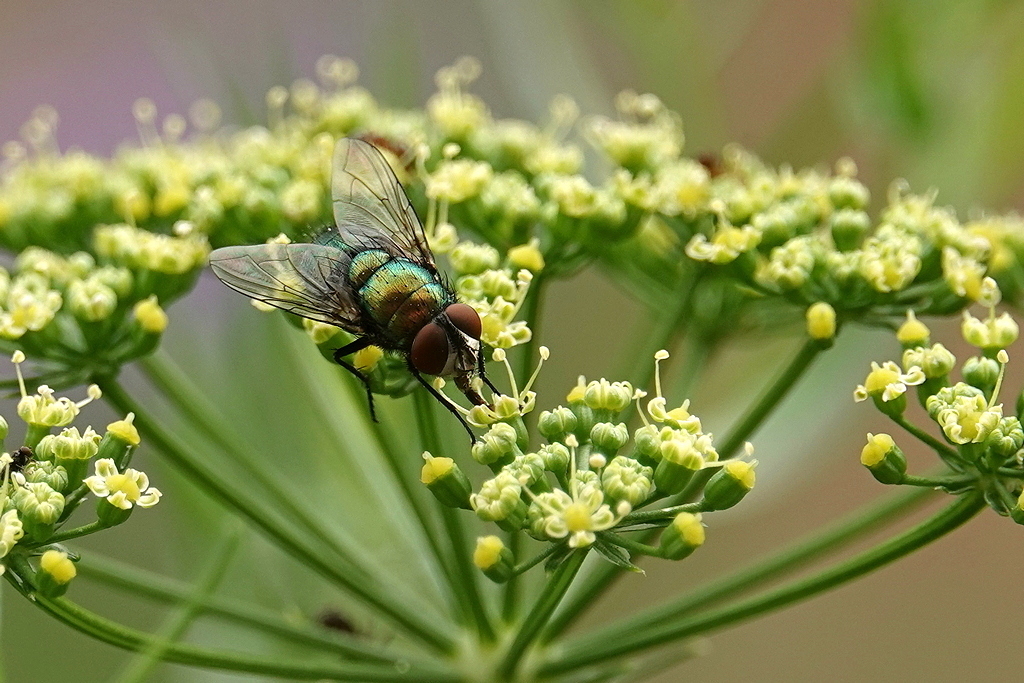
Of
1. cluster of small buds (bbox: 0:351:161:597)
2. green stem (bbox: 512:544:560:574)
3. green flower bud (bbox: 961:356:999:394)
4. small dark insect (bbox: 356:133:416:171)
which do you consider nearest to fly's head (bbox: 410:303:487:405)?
green stem (bbox: 512:544:560:574)

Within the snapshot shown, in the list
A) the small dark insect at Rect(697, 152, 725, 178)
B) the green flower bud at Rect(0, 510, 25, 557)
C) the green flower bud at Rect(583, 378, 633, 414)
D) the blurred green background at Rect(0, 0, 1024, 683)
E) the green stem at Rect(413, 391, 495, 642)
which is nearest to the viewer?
the green flower bud at Rect(0, 510, 25, 557)

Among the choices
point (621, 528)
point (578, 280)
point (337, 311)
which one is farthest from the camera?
point (578, 280)

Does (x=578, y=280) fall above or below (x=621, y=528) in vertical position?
above

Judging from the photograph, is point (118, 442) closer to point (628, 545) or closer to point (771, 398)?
point (628, 545)

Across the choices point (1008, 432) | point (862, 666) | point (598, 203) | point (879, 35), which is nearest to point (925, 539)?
point (1008, 432)

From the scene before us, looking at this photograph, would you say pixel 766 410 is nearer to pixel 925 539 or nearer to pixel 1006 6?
pixel 925 539

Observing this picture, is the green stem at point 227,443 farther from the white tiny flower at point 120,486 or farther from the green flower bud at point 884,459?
the green flower bud at point 884,459

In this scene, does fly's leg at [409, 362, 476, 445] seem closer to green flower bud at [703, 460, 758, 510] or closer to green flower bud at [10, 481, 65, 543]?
green flower bud at [703, 460, 758, 510]
